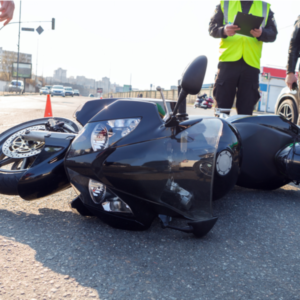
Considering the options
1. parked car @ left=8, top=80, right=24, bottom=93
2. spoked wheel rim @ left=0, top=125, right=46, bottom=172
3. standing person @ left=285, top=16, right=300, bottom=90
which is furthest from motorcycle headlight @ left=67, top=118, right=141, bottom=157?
parked car @ left=8, top=80, right=24, bottom=93

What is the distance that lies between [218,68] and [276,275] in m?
2.69

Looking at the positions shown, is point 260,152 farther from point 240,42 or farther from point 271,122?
point 240,42

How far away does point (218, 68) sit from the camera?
3867 millimetres

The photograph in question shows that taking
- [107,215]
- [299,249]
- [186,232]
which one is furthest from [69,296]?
[299,249]

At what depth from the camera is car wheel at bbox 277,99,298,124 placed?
5.15 meters

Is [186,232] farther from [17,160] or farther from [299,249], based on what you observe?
[17,160]

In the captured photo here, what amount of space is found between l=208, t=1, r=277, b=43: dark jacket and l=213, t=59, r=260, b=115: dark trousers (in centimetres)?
32

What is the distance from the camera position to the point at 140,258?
5.65ft

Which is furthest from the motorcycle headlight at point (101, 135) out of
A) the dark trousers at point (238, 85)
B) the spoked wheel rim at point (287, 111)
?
the spoked wheel rim at point (287, 111)

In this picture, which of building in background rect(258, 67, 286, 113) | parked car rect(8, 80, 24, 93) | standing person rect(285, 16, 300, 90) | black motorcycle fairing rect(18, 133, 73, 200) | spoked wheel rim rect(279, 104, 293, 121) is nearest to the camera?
black motorcycle fairing rect(18, 133, 73, 200)

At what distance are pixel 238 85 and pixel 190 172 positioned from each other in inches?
90.0

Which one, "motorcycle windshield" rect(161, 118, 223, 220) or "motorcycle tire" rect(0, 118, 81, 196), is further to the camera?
"motorcycle tire" rect(0, 118, 81, 196)

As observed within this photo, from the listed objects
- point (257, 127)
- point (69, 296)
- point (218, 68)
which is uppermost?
point (218, 68)

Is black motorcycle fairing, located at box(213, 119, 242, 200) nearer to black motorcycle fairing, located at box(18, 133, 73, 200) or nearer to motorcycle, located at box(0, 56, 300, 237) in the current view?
motorcycle, located at box(0, 56, 300, 237)
